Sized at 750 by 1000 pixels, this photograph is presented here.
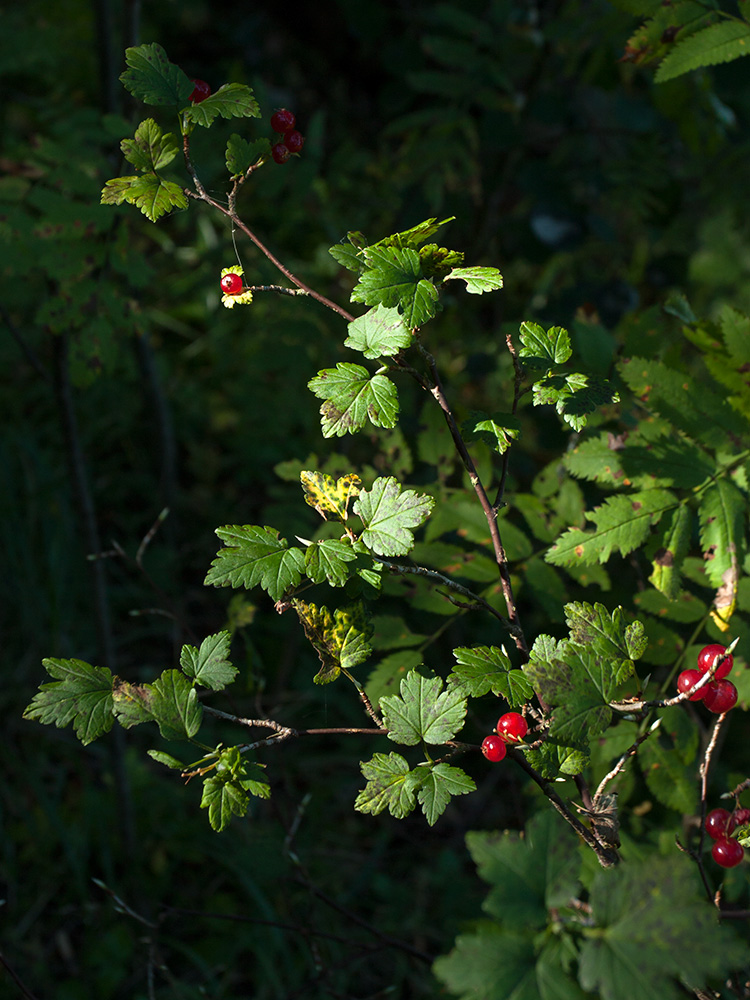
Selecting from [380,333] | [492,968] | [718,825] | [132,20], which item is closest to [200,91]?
[380,333]

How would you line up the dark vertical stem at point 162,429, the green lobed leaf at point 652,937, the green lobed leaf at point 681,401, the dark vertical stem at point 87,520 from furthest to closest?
the dark vertical stem at point 162,429, the dark vertical stem at point 87,520, the green lobed leaf at point 681,401, the green lobed leaf at point 652,937

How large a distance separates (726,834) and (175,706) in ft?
2.38

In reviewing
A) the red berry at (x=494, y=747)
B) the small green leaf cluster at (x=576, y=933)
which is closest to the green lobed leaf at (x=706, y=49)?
the red berry at (x=494, y=747)

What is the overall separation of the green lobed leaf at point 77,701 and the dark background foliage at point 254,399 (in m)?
0.39

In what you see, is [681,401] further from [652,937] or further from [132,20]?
[132,20]

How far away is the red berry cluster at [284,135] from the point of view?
1027mm

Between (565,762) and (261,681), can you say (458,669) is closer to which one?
(565,762)

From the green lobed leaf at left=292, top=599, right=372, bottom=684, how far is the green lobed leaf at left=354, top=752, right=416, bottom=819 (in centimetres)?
12

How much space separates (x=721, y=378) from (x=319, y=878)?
1.66 m

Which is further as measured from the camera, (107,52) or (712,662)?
(107,52)

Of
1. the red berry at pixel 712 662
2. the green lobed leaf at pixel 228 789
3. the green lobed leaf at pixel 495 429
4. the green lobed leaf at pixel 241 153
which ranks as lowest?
the green lobed leaf at pixel 228 789

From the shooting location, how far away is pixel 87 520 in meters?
1.71

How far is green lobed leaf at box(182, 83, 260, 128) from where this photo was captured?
912 mm

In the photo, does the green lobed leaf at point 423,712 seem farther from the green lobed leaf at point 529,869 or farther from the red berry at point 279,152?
the red berry at point 279,152
